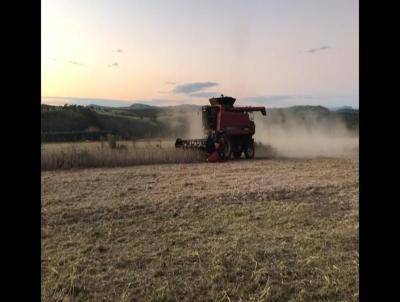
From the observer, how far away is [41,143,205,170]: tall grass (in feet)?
49.7

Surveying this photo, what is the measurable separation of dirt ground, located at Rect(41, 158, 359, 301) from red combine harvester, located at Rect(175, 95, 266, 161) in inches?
299

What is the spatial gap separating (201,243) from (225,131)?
12813 millimetres

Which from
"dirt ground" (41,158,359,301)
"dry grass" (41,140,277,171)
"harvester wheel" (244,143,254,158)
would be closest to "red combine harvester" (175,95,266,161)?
"harvester wheel" (244,143,254,158)

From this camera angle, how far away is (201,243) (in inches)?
211

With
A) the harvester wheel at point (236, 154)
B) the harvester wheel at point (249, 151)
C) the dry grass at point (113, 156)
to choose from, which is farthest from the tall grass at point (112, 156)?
the harvester wheel at point (249, 151)

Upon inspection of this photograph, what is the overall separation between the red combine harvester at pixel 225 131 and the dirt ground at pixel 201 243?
24.9 ft

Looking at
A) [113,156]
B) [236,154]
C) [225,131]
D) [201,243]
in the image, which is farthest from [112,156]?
[201,243]

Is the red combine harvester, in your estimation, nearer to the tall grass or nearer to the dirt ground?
the tall grass

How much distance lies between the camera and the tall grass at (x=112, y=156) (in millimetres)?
15141

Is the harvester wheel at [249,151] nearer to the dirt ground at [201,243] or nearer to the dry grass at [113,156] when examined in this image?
A: the dry grass at [113,156]

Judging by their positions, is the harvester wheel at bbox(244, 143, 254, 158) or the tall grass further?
the harvester wheel at bbox(244, 143, 254, 158)
